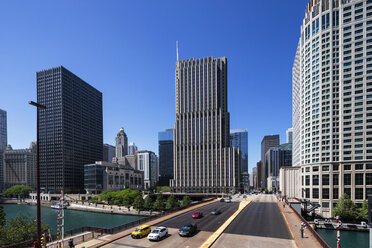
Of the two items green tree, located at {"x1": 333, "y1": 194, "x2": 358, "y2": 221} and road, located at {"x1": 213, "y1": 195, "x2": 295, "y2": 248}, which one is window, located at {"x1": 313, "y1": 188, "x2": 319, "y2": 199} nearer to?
green tree, located at {"x1": 333, "y1": 194, "x2": 358, "y2": 221}

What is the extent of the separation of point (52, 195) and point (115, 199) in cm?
8882

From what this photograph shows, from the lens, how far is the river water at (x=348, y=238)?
53188mm

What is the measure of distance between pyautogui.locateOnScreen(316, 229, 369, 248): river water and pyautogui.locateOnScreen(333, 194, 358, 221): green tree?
7190 mm

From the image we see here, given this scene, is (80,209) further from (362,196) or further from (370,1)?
(370,1)

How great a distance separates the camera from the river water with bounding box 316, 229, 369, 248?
5319 centimetres

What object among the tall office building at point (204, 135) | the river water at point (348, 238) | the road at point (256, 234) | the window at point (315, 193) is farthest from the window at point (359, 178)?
the tall office building at point (204, 135)

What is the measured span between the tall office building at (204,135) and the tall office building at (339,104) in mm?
98066

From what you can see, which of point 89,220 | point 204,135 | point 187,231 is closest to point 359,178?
point 187,231

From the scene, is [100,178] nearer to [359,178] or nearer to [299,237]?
[359,178]

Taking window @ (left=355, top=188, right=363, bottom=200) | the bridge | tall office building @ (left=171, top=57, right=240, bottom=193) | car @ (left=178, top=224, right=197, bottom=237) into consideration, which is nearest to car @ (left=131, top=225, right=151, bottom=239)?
the bridge

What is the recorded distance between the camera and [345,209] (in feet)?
233

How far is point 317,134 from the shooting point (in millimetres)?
85812

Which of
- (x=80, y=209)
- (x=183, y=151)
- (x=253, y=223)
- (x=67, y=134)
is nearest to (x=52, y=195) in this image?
(x=67, y=134)

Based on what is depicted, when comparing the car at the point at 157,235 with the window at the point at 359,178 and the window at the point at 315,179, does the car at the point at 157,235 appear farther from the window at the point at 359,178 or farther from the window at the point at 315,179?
the window at the point at 359,178
